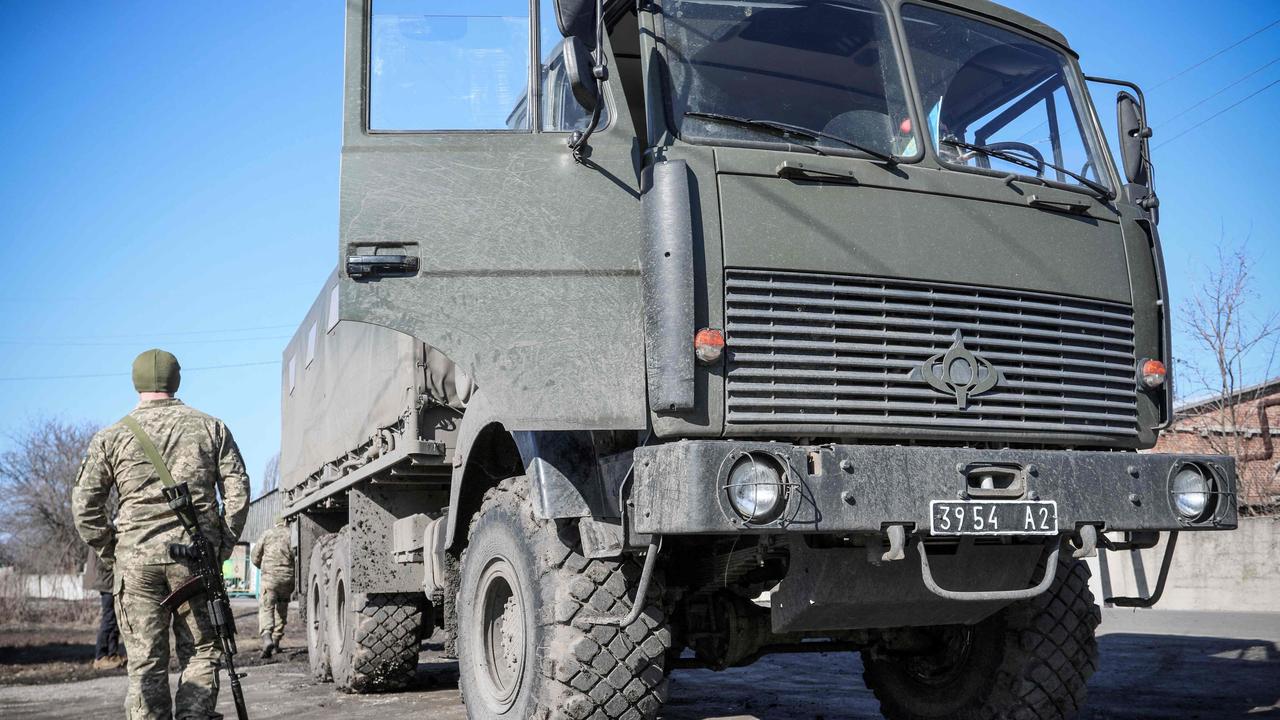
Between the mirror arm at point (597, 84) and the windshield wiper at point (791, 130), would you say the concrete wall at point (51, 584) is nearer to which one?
the mirror arm at point (597, 84)

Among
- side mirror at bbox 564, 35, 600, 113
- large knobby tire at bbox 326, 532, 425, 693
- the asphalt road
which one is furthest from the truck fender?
large knobby tire at bbox 326, 532, 425, 693

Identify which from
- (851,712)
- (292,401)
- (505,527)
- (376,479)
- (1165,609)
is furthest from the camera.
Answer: (1165,609)

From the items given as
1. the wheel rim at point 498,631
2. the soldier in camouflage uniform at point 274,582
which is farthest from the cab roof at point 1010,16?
the soldier in camouflage uniform at point 274,582

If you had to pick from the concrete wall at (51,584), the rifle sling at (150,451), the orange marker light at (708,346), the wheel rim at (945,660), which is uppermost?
the orange marker light at (708,346)

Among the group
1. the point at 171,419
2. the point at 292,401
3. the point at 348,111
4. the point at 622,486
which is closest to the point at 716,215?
the point at 622,486

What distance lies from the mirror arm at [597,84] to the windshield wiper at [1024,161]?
5.08 feet

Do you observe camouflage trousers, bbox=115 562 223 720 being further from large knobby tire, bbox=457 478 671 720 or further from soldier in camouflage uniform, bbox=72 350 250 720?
large knobby tire, bbox=457 478 671 720

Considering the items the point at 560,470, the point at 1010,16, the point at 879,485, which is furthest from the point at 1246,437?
the point at 560,470

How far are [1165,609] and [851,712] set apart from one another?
12.1 meters

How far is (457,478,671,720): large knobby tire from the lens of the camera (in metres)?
4.50

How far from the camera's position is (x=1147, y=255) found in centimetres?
518

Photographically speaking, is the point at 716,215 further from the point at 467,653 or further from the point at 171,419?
the point at 171,419

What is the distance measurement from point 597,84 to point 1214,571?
1480 centimetres

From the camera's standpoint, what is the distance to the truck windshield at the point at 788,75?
184 inches
